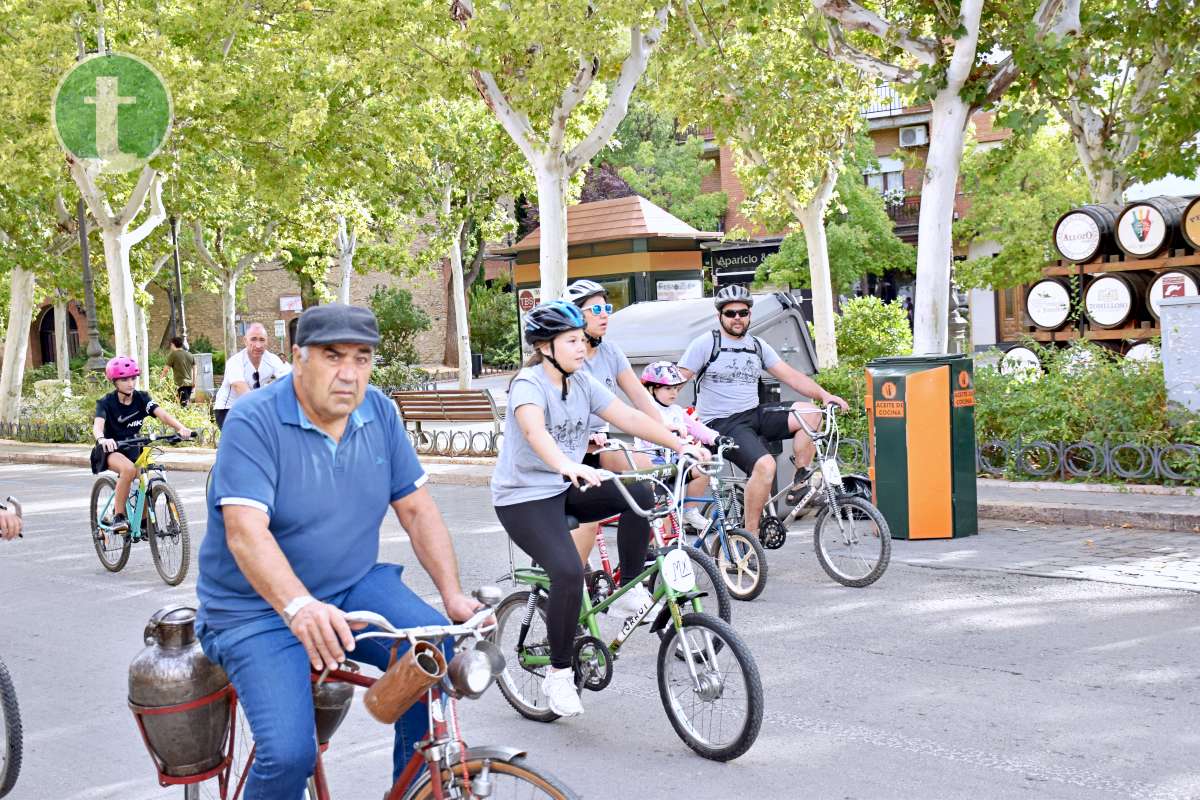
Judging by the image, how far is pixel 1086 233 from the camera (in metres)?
16.3

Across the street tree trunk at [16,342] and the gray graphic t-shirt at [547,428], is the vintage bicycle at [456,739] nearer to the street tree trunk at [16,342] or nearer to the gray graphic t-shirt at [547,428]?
the gray graphic t-shirt at [547,428]

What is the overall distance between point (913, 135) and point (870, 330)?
80.9ft

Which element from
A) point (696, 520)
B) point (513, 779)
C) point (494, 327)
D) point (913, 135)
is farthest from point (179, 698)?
point (913, 135)

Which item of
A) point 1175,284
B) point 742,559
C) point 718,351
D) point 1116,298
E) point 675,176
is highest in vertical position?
point 675,176

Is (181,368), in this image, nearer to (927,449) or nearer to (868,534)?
(927,449)

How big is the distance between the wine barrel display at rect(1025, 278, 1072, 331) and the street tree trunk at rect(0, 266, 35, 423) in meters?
20.0

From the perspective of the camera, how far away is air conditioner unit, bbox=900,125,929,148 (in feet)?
150

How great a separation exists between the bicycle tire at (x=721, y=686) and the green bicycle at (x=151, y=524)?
17.6 ft

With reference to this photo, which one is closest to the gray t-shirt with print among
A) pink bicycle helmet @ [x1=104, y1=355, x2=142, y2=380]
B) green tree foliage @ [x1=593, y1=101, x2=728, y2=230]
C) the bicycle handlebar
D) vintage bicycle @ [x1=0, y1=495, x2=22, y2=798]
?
vintage bicycle @ [x1=0, y1=495, x2=22, y2=798]

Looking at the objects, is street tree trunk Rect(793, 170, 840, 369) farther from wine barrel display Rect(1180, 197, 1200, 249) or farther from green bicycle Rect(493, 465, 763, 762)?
green bicycle Rect(493, 465, 763, 762)

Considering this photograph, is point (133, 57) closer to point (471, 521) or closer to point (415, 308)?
point (471, 521)

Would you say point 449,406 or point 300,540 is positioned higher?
point 449,406

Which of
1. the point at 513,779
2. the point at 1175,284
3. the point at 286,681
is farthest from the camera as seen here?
the point at 1175,284

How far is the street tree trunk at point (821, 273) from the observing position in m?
22.0
